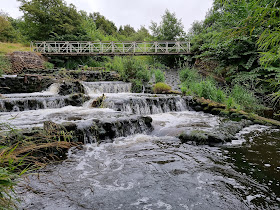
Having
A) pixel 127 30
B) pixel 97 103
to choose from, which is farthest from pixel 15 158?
pixel 127 30

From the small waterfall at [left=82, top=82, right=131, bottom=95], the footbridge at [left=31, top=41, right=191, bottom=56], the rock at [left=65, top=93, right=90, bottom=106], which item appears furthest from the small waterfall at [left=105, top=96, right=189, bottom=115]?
the footbridge at [left=31, top=41, right=191, bottom=56]

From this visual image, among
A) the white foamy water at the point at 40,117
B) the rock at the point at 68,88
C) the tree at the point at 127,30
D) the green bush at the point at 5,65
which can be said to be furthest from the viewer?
the tree at the point at 127,30

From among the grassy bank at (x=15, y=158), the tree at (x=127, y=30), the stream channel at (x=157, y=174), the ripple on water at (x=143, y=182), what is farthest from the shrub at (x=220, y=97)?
the tree at (x=127, y=30)

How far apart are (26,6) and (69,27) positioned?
411cm

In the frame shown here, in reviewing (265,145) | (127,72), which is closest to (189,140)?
(265,145)

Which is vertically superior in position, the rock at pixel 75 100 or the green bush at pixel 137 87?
the green bush at pixel 137 87

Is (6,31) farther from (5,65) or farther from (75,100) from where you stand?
(75,100)

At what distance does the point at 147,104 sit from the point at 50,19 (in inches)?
568

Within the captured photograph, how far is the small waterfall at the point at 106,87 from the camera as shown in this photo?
30.5ft

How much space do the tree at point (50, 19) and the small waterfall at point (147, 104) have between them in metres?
12.8

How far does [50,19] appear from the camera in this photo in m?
16.3

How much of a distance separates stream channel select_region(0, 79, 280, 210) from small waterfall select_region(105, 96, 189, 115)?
2.03 m

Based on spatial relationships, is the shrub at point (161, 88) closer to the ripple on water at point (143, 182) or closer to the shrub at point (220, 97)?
the shrub at point (220, 97)

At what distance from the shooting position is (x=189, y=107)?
303 inches
